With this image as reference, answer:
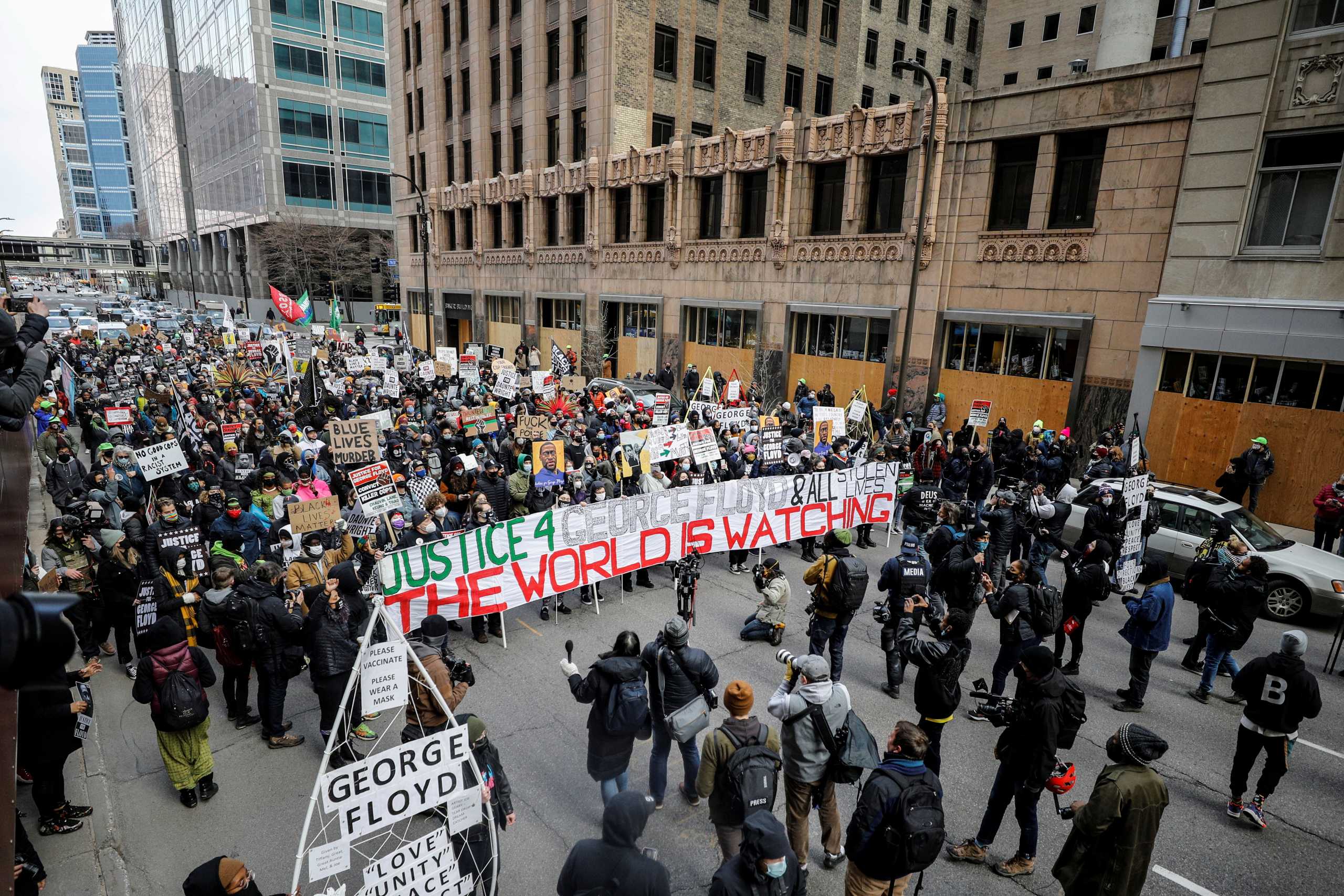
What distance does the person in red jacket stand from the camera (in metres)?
11.9

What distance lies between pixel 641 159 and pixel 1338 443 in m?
A: 25.2

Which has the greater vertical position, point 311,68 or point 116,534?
point 311,68

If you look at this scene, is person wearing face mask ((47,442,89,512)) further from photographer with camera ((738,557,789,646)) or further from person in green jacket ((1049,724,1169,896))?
person in green jacket ((1049,724,1169,896))

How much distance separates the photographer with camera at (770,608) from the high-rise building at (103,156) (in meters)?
178

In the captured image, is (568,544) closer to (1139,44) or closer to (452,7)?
(1139,44)

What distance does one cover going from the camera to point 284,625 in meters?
6.66

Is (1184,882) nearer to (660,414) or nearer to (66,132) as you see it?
(660,414)

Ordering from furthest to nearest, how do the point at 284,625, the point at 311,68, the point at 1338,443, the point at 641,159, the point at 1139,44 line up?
the point at 311,68 < the point at 641,159 < the point at 1139,44 < the point at 1338,443 < the point at 284,625

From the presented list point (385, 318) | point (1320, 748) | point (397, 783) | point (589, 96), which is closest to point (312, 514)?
point (397, 783)

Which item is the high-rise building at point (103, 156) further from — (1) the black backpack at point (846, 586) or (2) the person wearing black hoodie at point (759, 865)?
(2) the person wearing black hoodie at point (759, 865)

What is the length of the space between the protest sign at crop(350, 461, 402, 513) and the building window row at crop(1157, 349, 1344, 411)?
17.8 metres

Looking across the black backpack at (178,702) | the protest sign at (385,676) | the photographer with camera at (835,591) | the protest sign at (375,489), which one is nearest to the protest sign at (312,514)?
the protest sign at (375,489)

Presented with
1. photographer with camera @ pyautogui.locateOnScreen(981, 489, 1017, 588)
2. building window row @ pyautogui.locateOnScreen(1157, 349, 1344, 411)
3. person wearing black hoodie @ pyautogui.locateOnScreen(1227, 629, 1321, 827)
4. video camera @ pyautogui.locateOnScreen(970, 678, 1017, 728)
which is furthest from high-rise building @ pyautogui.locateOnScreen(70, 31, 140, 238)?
person wearing black hoodie @ pyautogui.locateOnScreen(1227, 629, 1321, 827)

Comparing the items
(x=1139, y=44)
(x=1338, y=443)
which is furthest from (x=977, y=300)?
(x=1139, y=44)
